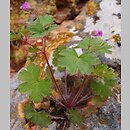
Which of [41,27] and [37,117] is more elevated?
[41,27]

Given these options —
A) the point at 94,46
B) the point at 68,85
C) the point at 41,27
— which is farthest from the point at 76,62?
the point at 68,85

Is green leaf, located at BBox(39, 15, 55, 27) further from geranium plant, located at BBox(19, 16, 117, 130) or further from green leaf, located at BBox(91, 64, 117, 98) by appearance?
green leaf, located at BBox(91, 64, 117, 98)

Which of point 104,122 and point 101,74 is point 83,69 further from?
point 104,122

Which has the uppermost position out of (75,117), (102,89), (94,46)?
(94,46)

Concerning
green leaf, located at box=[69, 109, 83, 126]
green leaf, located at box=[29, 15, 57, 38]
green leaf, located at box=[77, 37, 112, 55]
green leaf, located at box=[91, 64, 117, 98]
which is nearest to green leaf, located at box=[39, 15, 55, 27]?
green leaf, located at box=[29, 15, 57, 38]

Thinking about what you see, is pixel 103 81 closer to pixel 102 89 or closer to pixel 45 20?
pixel 102 89

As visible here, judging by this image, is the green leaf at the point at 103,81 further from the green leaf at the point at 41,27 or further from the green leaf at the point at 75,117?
the green leaf at the point at 41,27

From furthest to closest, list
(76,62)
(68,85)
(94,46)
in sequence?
(68,85), (94,46), (76,62)
